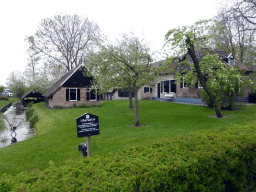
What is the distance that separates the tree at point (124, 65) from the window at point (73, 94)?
41.4 feet

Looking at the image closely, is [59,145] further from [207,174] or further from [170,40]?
[170,40]

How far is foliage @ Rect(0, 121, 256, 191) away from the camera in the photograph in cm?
291

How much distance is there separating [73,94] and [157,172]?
71.3 feet

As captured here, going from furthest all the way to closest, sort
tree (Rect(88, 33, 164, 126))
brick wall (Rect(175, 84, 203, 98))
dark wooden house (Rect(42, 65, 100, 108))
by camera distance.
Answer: dark wooden house (Rect(42, 65, 100, 108)), brick wall (Rect(175, 84, 203, 98)), tree (Rect(88, 33, 164, 126))

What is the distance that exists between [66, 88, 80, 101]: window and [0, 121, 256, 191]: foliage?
789 inches

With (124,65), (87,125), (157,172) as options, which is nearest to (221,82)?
(124,65)

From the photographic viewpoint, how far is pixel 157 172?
3.16 m

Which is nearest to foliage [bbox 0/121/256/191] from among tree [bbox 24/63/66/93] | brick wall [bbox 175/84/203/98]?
brick wall [bbox 175/84/203/98]

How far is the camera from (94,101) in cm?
2441

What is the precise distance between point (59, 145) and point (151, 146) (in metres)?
5.07

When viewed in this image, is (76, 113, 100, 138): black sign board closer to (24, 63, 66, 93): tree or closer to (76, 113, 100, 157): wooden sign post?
(76, 113, 100, 157): wooden sign post

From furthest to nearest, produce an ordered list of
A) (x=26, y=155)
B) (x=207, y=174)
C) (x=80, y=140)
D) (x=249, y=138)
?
(x=80, y=140) < (x=26, y=155) < (x=249, y=138) < (x=207, y=174)

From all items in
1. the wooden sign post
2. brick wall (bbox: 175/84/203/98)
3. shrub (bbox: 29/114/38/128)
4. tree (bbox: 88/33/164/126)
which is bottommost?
shrub (bbox: 29/114/38/128)

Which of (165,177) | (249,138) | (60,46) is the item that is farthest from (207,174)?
(60,46)
